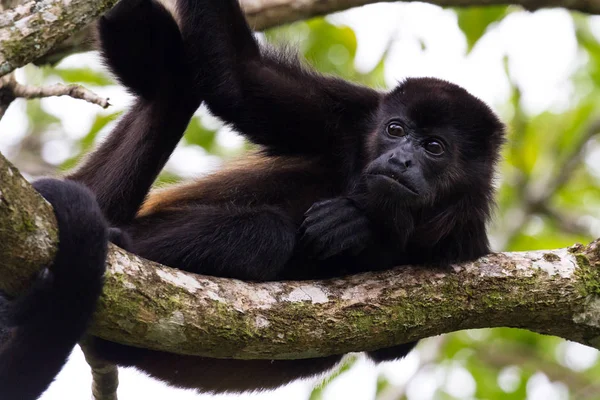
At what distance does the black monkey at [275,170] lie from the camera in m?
3.71

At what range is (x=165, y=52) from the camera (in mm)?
3869

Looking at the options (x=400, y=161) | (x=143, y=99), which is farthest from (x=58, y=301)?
(x=400, y=161)

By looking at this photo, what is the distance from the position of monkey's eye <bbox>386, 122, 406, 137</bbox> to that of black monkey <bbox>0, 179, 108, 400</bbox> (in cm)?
183

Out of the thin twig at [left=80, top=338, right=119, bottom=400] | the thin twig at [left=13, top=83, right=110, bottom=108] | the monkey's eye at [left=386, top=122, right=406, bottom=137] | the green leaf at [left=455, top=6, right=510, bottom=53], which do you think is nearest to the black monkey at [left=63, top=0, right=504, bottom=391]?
the monkey's eye at [left=386, top=122, right=406, bottom=137]

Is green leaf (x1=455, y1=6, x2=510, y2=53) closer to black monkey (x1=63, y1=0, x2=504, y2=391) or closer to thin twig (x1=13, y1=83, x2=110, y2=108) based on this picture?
black monkey (x1=63, y1=0, x2=504, y2=391)

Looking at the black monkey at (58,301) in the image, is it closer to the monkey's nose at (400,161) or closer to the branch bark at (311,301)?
the branch bark at (311,301)

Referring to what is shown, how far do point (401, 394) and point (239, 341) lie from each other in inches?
144

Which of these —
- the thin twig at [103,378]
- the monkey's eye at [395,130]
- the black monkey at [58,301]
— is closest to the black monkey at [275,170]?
the monkey's eye at [395,130]

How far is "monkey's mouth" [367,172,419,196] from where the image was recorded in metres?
3.79

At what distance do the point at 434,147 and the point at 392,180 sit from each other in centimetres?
48

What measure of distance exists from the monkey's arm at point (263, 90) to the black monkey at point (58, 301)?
124 cm

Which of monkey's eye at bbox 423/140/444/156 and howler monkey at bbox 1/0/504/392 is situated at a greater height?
monkey's eye at bbox 423/140/444/156

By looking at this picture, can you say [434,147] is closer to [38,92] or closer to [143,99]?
[143,99]

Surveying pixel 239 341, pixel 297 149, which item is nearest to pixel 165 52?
pixel 297 149
